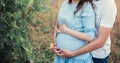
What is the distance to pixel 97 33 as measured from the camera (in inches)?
94.6

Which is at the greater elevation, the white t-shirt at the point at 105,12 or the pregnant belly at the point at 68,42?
the white t-shirt at the point at 105,12

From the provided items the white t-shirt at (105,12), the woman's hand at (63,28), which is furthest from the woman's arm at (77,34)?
the white t-shirt at (105,12)

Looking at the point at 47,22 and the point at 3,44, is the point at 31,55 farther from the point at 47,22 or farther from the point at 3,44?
the point at 47,22

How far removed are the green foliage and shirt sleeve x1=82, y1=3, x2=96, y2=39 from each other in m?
1.55

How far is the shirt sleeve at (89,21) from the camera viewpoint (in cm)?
236

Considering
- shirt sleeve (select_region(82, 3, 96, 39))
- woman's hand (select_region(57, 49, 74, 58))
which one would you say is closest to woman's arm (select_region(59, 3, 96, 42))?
shirt sleeve (select_region(82, 3, 96, 39))

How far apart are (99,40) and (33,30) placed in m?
2.16

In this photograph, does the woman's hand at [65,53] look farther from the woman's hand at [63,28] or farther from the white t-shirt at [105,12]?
the white t-shirt at [105,12]

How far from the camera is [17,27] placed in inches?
154

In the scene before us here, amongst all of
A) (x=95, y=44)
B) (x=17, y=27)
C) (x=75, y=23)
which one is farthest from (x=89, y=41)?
(x=17, y=27)

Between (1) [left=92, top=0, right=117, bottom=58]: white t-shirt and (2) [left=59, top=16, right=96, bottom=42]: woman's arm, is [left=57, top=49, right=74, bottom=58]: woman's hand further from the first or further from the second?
(1) [left=92, top=0, right=117, bottom=58]: white t-shirt

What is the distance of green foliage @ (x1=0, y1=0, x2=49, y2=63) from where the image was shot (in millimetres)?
3881

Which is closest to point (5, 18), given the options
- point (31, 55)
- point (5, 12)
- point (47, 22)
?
point (5, 12)

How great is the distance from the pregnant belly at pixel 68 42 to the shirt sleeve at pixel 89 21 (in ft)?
0.30
